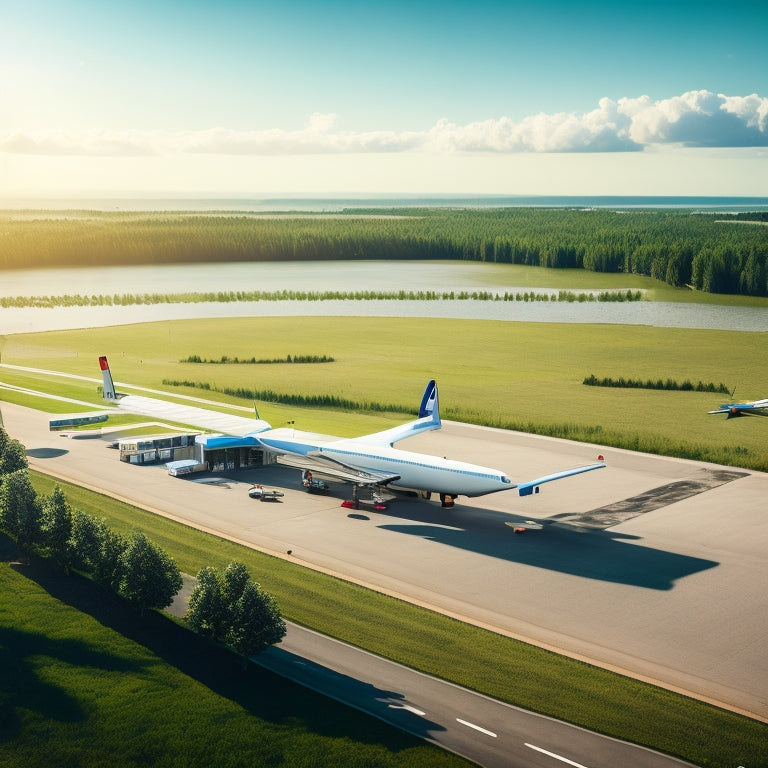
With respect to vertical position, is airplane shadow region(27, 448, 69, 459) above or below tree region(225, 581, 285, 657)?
below

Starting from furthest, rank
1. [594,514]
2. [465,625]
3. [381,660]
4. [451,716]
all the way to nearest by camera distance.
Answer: [594,514], [465,625], [381,660], [451,716]

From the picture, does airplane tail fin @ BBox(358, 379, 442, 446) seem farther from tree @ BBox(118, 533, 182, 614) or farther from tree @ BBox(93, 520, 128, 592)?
tree @ BBox(118, 533, 182, 614)

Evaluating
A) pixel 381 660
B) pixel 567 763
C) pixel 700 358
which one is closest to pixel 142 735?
pixel 381 660

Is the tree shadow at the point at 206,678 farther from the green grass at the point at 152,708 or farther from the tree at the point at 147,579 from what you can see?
the tree at the point at 147,579

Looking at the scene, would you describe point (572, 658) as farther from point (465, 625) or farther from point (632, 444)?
point (632, 444)

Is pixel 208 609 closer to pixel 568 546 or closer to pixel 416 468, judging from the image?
pixel 416 468

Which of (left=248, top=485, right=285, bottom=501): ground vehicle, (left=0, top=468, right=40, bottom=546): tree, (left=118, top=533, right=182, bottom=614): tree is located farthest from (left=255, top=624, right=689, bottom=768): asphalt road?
(left=248, top=485, right=285, bottom=501): ground vehicle
